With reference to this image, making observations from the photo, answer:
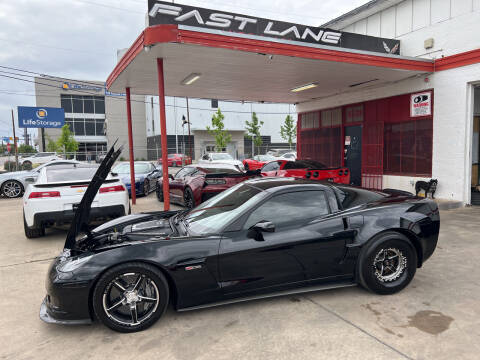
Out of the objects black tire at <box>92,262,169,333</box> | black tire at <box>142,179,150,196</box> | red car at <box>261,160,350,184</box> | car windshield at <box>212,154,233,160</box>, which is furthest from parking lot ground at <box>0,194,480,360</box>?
car windshield at <box>212,154,233,160</box>

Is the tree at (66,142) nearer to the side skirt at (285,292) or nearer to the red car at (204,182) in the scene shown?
the red car at (204,182)

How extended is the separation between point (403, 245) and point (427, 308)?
660 mm

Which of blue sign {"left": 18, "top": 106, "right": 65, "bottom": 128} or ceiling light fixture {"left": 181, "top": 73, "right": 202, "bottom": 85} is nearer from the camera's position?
ceiling light fixture {"left": 181, "top": 73, "right": 202, "bottom": 85}

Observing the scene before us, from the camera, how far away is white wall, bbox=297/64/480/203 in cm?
892

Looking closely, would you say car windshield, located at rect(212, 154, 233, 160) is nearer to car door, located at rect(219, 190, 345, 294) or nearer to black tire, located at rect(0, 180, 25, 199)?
black tire, located at rect(0, 180, 25, 199)

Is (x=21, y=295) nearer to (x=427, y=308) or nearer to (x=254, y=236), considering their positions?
(x=254, y=236)

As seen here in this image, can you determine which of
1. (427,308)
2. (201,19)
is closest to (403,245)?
(427,308)

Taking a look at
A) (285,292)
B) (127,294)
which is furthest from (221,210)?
(127,294)

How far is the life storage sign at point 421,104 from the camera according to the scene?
9.81m

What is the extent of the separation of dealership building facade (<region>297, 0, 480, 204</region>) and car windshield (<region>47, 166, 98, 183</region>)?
28.7ft

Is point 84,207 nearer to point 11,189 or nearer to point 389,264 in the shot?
point 389,264

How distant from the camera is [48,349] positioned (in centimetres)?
286

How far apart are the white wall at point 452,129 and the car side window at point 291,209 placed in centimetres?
726

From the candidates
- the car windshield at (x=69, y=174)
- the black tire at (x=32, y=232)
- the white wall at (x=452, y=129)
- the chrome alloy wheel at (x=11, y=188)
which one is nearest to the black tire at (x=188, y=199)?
the car windshield at (x=69, y=174)
